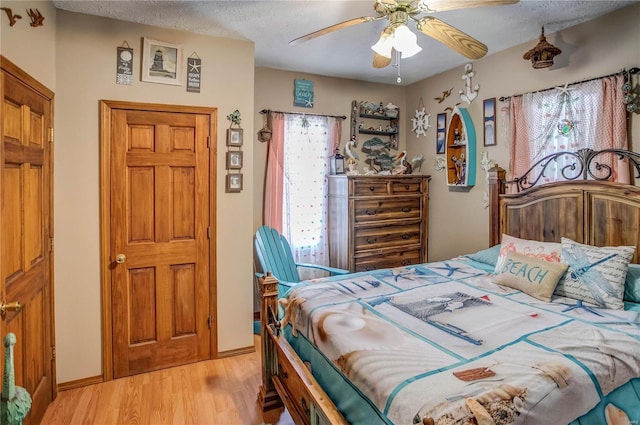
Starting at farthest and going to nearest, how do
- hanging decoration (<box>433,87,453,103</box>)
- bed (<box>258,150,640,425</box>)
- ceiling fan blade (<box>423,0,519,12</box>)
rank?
hanging decoration (<box>433,87,453,103</box>) → ceiling fan blade (<box>423,0,519,12</box>) → bed (<box>258,150,640,425</box>)

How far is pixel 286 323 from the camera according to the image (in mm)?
2225

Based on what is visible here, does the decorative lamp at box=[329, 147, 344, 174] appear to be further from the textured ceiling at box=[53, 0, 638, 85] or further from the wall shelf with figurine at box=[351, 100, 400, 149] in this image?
the textured ceiling at box=[53, 0, 638, 85]

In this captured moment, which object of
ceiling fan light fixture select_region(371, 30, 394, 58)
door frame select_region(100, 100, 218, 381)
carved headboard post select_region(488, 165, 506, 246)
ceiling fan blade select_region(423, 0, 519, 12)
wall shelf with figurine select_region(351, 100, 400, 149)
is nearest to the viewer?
ceiling fan blade select_region(423, 0, 519, 12)

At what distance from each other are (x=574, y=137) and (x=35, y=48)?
3657 millimetres

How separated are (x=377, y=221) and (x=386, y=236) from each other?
0.21 meters

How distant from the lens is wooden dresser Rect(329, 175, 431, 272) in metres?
3.70

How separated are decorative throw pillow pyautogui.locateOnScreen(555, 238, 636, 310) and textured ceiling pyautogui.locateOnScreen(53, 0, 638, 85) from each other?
1.63 m

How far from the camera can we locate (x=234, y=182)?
3.01m

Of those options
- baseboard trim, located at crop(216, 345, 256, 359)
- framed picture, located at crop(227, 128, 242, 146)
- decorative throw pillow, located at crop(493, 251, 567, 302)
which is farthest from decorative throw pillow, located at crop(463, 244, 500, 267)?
framed picture, located at crop(227, 128, 242, 146)

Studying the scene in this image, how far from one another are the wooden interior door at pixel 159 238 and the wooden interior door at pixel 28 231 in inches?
15.8

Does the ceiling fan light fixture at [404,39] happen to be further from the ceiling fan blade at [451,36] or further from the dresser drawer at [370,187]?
the dresser drawer at [370,187]

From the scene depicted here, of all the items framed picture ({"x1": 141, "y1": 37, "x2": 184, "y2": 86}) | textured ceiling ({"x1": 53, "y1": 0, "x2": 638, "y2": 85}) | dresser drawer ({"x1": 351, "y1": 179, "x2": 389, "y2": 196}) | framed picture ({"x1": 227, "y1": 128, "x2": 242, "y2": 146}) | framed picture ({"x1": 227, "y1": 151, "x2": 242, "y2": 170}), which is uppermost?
textured ceiling ({"x1": 53, "y1": 0, "x2": 638, "y2": 85})

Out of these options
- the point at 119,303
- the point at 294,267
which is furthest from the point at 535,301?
the point at 119,303

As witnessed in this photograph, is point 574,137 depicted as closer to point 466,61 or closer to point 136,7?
point 466,61
